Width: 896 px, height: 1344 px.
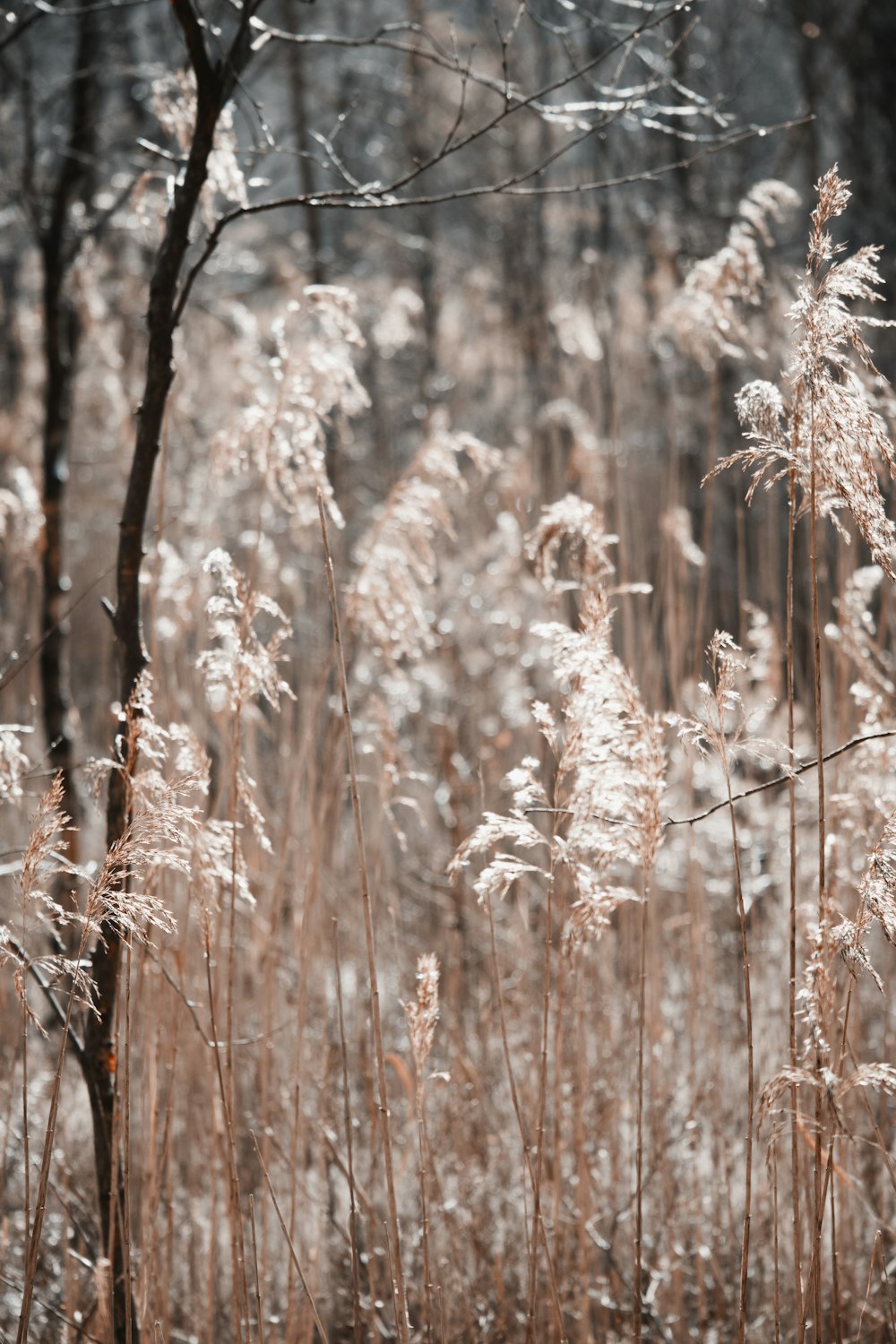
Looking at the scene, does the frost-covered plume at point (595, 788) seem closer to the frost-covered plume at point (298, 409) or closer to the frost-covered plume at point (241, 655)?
the frost-covered plume at point (241, 655)

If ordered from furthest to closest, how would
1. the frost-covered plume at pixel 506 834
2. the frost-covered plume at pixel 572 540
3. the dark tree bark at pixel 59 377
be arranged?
the dark tree bark at pixel 59 377
the frost-covered plume at pixel 572 540
the frost-covered plume at pixel 506 834

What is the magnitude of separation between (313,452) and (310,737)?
0.75 m

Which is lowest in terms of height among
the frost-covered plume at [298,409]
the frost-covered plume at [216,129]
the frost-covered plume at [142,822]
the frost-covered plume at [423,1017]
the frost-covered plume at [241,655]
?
the frost-covered plume at [423,1017]

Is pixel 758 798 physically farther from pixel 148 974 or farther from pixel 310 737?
pixel 148 974

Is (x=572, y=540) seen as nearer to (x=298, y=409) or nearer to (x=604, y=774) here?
(x=298, y=409)

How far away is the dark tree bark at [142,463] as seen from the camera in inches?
59.2

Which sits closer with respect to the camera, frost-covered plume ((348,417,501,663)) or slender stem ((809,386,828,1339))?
slender stem ((809,386,828,1339))

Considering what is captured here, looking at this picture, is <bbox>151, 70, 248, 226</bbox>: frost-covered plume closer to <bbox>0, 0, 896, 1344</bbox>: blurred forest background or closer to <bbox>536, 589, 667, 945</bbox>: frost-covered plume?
<bbox>0, 0, 896, 1344</bbox>: blurred forest background

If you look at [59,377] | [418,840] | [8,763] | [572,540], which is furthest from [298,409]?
[418,840]

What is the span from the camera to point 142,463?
1534 mm

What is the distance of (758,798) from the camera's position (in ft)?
13.9

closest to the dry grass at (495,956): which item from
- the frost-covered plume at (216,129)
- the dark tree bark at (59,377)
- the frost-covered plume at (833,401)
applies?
the frost-covered plume at (833,401)

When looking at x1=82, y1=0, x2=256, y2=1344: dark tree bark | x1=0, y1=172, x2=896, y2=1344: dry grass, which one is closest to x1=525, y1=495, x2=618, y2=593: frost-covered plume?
x1=0, y1=172, x2=896, y2=1344: dry grass

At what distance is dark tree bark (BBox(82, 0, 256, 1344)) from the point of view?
150 cm
